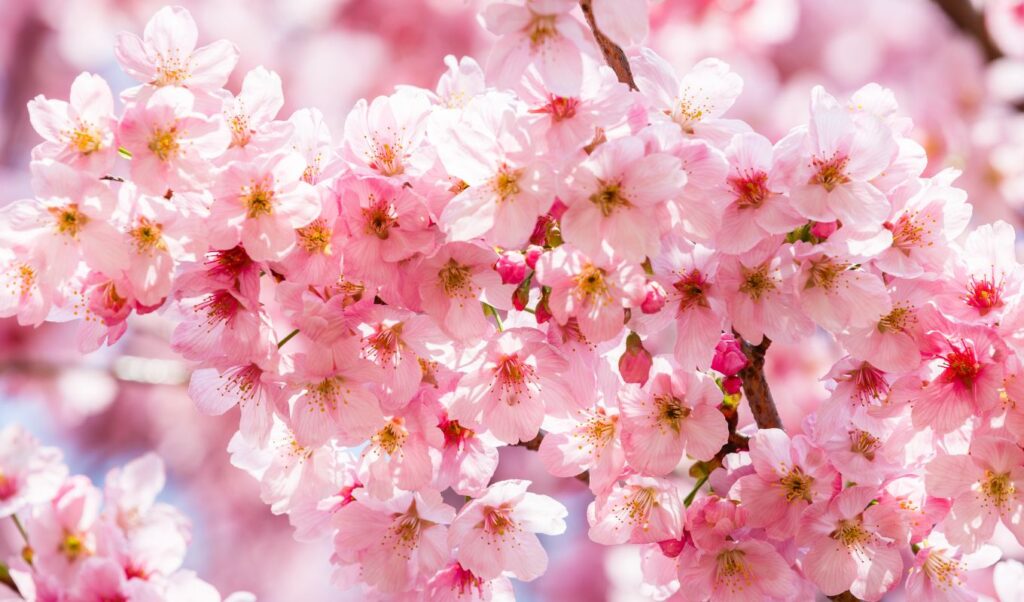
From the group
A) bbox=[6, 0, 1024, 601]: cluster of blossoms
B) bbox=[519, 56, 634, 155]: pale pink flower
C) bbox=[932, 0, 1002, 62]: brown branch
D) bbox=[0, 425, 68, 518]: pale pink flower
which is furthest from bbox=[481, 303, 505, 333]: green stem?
bbox=[932, 0, 1002, 62]: brown branch

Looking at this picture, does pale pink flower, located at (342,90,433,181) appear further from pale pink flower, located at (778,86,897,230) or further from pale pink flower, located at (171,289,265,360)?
pale pink flower, located at (778,86,897,230)

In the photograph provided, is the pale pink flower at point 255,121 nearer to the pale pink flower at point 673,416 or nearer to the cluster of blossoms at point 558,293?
the cluster of blossoms at point 558,293

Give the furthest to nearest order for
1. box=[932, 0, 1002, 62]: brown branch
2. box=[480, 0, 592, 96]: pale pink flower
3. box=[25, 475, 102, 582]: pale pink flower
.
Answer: box=[932, 0, 1002, 62]: brown branch → box=[25, 475, 102, 582]: pale pink flower → box=[480, 0, 592, 96]: pale pink flower

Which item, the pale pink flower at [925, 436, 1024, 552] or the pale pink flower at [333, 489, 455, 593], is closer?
the pale pink flower at [925, 436, 1024, 552]

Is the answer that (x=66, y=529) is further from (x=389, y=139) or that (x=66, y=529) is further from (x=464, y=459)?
(x=389, y=139)

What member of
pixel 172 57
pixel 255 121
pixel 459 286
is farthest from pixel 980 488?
pixel 172 57

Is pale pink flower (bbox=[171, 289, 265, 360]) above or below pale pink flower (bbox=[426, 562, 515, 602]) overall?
above

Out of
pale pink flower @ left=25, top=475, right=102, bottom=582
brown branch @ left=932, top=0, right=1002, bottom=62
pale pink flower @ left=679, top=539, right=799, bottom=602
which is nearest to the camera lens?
pale pink flower @ left=679, top=539, right=799, bottom=602

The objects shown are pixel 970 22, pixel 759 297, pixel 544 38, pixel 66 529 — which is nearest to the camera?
pixel 544 38
